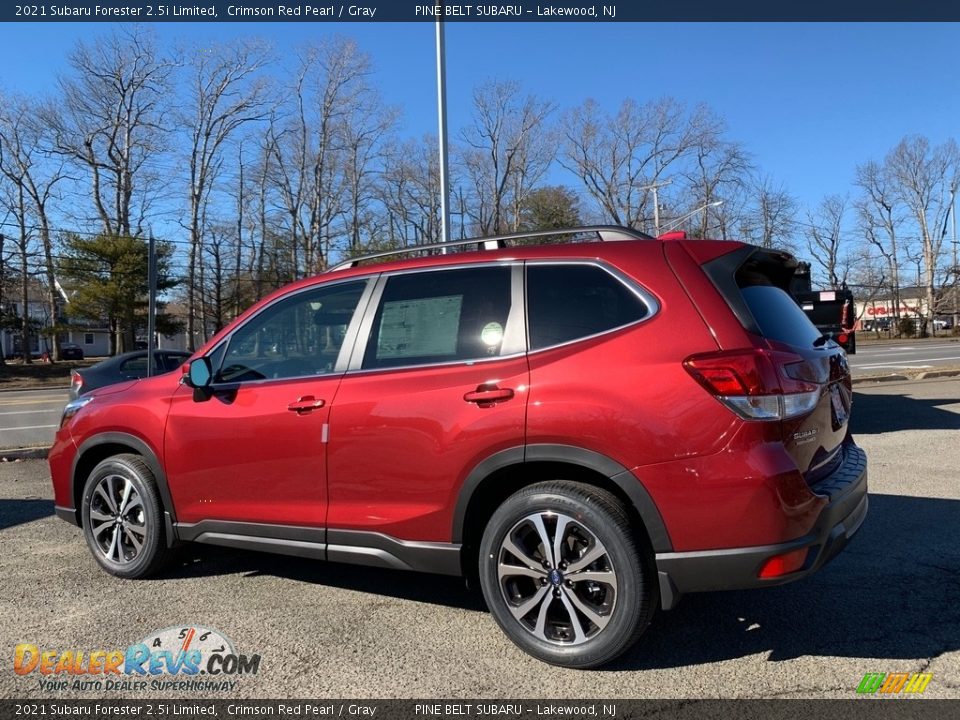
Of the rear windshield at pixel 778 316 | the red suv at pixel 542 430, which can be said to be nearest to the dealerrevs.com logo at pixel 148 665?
the red suv at pixel 542 430

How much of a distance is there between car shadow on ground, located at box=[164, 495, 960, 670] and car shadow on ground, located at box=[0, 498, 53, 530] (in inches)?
77.4

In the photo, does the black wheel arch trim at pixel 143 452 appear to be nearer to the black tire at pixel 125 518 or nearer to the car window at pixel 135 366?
the black tire at pixel 125 518

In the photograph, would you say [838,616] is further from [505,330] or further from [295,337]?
[295,337]

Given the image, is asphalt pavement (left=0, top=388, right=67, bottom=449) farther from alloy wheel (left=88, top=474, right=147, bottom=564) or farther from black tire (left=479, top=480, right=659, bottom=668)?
black tire (left=479, top=480, right=659, bottom=668)

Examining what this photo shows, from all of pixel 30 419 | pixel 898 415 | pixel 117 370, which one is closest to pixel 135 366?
pixel 117 370

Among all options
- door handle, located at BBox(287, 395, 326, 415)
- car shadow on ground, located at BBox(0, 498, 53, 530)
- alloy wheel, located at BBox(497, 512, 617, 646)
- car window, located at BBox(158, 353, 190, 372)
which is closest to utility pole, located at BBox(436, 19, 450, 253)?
car window, located at BBox(158, 353, 190, 372)

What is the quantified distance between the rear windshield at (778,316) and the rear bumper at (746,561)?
2.14ft

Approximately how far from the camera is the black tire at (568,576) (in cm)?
295

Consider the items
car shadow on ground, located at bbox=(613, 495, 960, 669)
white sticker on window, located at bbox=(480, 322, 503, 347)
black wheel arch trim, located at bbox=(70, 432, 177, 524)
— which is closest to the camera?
car shadow on ground, located at bbox=(613, 495, 960, 669)

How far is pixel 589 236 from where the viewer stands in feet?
12.8

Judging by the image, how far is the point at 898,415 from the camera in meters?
11.0

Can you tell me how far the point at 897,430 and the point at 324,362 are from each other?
8.69 metres

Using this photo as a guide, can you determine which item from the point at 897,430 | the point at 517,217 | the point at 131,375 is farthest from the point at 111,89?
the point at 897,430

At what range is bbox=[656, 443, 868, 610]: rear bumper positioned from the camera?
2785 millimetres
